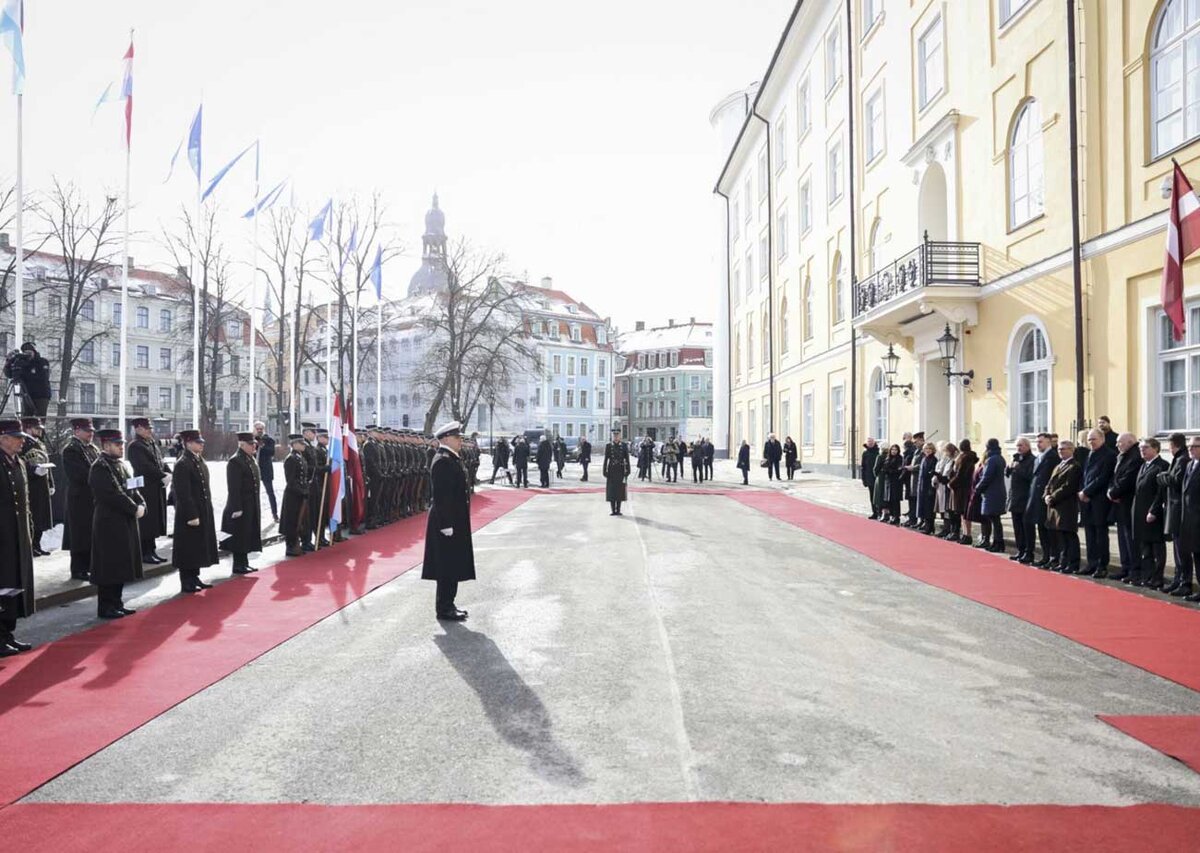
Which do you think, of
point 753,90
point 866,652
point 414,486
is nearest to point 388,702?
point 866,652

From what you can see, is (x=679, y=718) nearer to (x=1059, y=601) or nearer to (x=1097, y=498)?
(x=1059, y=601)

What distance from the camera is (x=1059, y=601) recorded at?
9469mm

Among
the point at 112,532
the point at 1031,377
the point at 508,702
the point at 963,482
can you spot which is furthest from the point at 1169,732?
the point at 1031,377

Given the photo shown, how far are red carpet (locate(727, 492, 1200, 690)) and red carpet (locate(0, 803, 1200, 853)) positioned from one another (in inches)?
120

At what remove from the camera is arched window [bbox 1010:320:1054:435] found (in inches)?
→ 678

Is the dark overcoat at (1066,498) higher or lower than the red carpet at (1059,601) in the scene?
higher

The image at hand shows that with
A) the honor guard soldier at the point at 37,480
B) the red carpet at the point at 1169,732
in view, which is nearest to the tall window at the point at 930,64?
the red carpet at the point at 1169,732

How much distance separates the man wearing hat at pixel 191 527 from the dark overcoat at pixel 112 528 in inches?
33.9

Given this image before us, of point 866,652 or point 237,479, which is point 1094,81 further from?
point 237,479

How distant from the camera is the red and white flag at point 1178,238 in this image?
10.2m

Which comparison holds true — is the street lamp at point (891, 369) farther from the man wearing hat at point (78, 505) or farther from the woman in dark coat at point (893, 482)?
the man wearing hat at point (78, 505)

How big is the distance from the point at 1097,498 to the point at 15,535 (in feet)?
38.0

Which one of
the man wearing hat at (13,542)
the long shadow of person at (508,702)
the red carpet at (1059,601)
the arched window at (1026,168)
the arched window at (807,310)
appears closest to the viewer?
the long shadow of person at (508,702)

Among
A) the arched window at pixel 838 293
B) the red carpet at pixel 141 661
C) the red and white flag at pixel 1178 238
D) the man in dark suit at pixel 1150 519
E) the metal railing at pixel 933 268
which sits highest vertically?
the arched window at pixel 838 293
